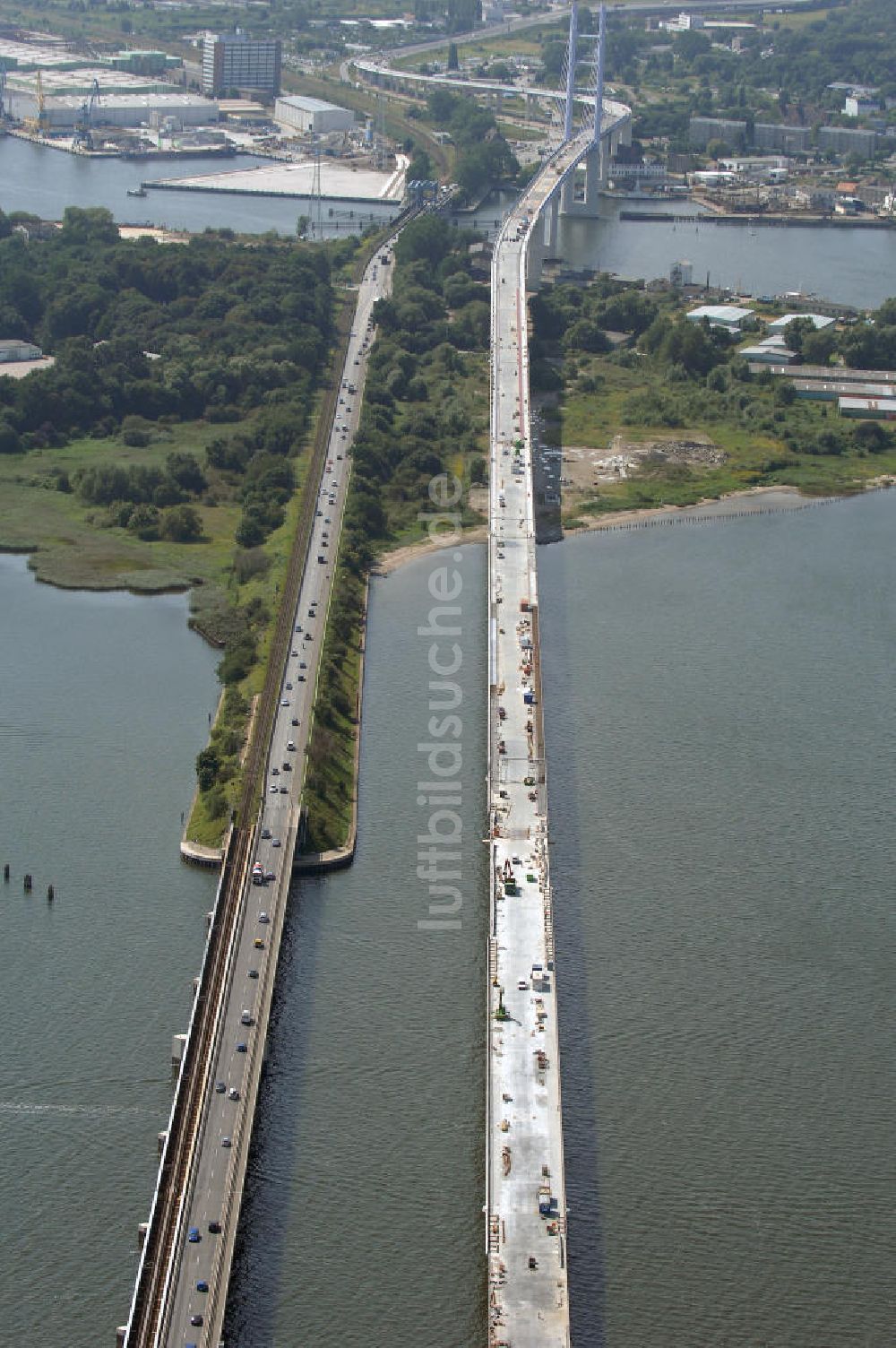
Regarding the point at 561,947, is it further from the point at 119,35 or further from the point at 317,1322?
the point at 119,35

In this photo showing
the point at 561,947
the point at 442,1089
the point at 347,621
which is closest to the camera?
the point at 442,1089

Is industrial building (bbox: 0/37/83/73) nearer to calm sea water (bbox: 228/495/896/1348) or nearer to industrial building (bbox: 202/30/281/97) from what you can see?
industrial building (bbox: 202/30/281/97)

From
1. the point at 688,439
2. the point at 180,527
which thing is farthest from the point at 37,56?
the point at 180,527

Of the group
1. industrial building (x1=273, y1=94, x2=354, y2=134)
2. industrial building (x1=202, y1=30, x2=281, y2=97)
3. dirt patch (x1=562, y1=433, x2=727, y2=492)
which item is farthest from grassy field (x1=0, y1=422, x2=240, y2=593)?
industrial building (x1=202, y1=30, x2=281, y2=97)

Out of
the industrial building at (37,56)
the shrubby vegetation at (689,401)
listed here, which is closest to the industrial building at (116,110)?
the industrial building at (37,56)

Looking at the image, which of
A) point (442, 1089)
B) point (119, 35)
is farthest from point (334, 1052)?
point (119, 35)

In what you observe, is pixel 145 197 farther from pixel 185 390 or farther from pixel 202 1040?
pixel 202 1040
